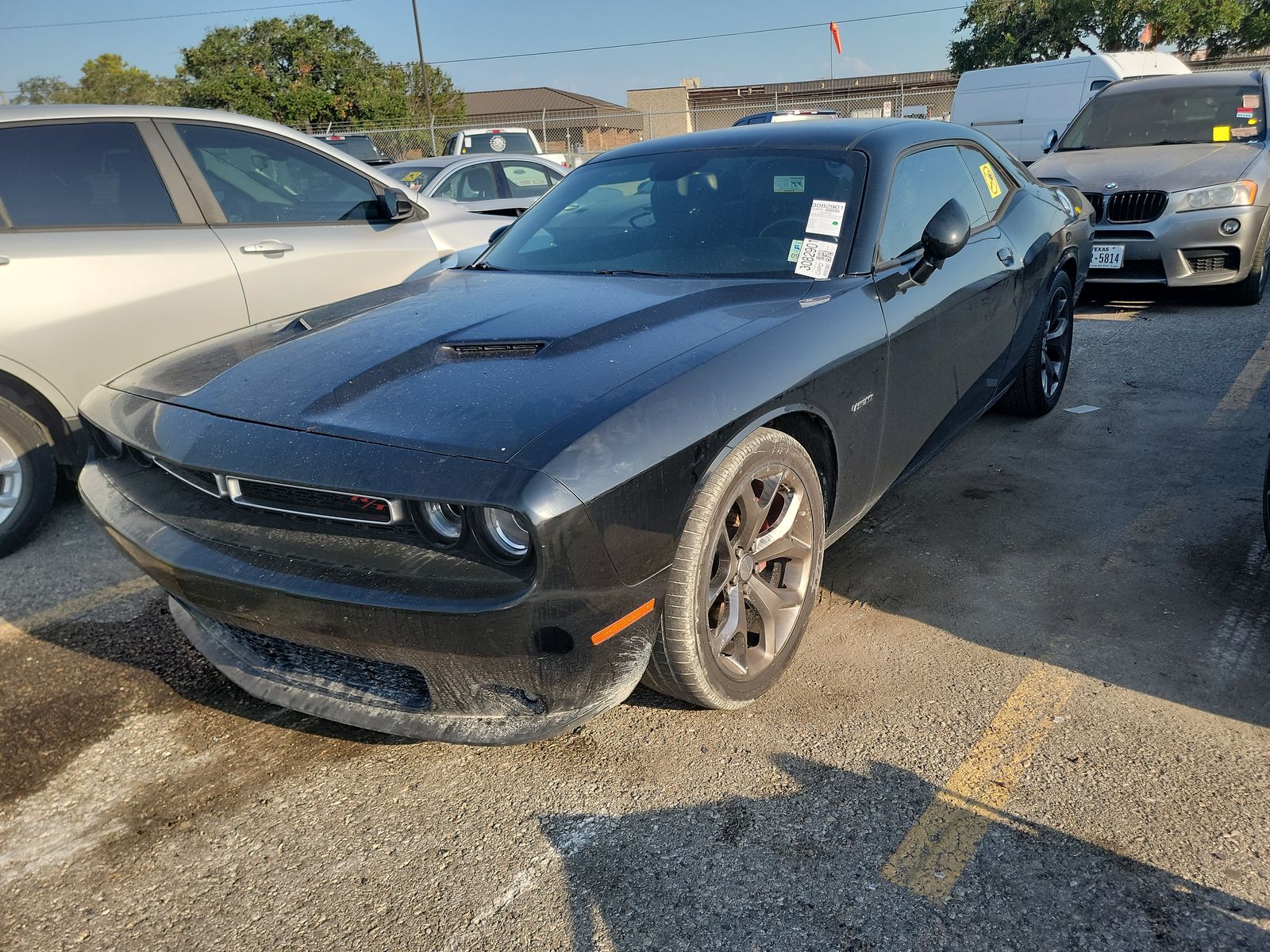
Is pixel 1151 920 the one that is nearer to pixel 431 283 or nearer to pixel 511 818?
pixel 511 818

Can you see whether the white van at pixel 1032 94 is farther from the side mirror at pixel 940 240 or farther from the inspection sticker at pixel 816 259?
the inspection sticker at pixel 816 259

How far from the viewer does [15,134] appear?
4012 millimetres

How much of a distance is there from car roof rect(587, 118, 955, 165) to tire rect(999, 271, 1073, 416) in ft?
3.75

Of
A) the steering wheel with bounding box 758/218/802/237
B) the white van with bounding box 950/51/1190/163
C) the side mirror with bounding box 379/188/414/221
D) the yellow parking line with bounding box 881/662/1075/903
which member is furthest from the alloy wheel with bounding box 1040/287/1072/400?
the white van with bounding box 950/51/1190/163

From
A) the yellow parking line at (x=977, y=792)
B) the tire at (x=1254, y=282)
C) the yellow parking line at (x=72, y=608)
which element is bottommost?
the yellow parking line at (x=977, y=792)

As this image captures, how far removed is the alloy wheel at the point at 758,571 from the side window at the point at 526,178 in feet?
24.9

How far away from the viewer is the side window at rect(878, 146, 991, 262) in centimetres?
332

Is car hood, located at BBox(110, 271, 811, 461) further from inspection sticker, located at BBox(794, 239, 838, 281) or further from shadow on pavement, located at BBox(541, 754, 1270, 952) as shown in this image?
shadow on pavement, located at BBox(541, 754, 1270, 952)

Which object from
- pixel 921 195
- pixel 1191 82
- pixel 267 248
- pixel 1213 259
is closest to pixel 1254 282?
pixel 1213 259

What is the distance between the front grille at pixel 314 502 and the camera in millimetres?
2172

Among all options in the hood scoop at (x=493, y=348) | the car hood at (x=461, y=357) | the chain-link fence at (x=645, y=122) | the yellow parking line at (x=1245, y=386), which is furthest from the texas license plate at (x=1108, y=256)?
the chain-link fence at (x=645, y=122)

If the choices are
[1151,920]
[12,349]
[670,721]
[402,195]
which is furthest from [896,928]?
[402,195]

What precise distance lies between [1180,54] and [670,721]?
3889cm

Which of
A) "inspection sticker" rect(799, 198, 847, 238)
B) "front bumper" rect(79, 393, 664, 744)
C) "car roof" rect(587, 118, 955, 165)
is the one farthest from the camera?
"car roof" rect(587, 118, 955, 165)
